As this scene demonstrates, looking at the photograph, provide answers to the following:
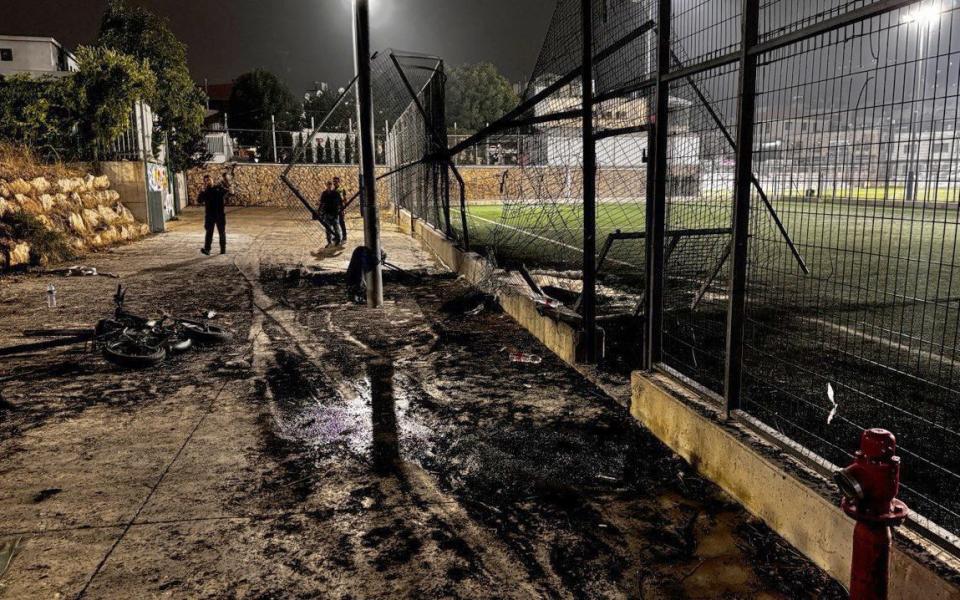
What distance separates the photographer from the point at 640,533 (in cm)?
321

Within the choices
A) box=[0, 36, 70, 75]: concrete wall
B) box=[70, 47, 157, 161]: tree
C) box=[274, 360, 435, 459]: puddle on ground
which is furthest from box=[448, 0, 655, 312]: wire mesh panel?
box=[0, 36, 70, 75]: concrete wall

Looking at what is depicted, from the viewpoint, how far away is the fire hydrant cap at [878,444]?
6.75 ft

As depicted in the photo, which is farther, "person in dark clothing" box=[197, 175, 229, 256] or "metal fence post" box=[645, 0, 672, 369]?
"person in dark clothing" box=[197, 175, 229, 256]

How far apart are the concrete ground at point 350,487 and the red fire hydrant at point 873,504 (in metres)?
0.61

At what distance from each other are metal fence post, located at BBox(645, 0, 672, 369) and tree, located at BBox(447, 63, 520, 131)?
59.3 meters

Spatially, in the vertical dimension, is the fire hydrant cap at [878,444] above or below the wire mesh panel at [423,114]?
below

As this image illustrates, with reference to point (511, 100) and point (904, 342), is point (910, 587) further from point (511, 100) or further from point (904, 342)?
point (511, 100)

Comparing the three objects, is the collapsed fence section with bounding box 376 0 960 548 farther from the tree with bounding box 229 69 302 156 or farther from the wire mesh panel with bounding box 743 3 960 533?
the tree with bounding box 229 69 302 156

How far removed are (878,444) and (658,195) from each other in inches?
98.2

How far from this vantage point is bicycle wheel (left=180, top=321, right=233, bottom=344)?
6965 millimetres

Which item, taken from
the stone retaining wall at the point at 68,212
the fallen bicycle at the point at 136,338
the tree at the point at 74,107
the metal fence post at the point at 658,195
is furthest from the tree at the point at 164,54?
the metal fence post at the point at 658,195

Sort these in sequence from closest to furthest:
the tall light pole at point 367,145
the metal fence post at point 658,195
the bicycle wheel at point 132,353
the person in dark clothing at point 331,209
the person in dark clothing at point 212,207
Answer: the metal fence post at point 658,195 → the bicycle wheel at point 132,353 → the tall light pole at point 367,145 → the person in dark clothing at point 212,207 → the person in dark clothing at point 331,209

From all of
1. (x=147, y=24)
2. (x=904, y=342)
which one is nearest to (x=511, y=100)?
(x=147, y=24)

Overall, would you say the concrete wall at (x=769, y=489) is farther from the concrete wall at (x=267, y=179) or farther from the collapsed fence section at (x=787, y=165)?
the concrete wall at (x=267, y=179)
